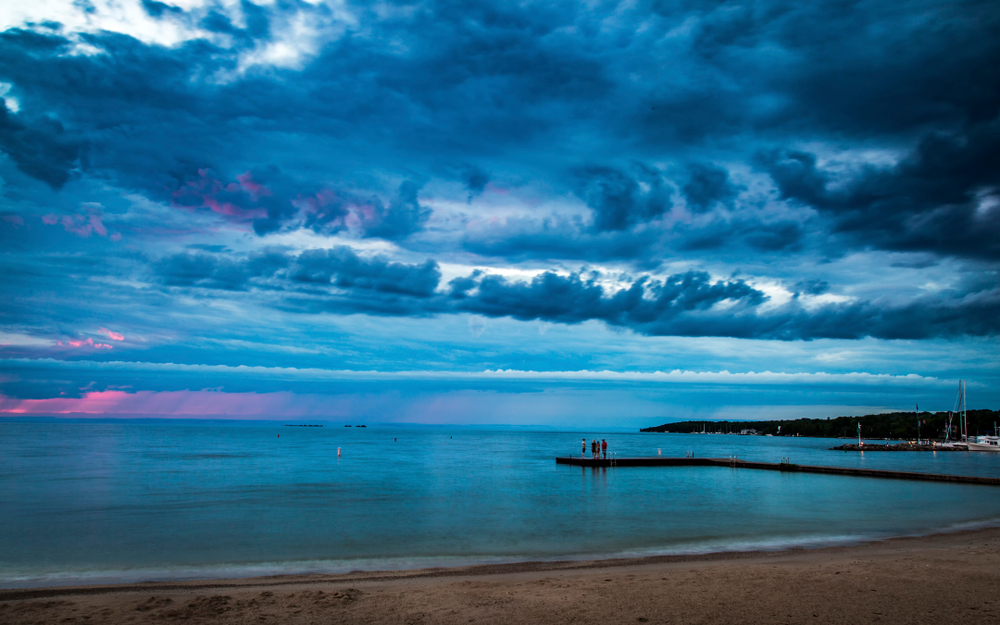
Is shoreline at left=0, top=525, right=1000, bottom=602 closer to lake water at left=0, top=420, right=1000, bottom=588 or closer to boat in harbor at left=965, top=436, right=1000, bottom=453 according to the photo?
lake water at left=0, top=420, right=1000, bottom=588

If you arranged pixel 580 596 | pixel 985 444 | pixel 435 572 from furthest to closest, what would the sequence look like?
1. pixel 985 444
2. pixel 435 572
3. pixel 580 596

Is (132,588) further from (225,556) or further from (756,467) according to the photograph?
(756,467)

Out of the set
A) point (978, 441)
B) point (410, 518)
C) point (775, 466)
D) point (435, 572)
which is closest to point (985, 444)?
point (978, 441)

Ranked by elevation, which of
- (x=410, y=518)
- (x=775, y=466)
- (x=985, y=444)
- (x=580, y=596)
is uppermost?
(x=580, y=596)

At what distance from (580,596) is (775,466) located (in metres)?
52.0

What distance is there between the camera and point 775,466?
5769 cm

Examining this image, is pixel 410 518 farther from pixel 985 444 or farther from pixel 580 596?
pixel 985 444

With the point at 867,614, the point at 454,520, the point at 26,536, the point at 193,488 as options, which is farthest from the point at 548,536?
the point at 193,488

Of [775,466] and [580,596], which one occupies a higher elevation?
A: [580,596]

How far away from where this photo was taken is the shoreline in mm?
14695

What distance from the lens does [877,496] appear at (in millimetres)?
36719

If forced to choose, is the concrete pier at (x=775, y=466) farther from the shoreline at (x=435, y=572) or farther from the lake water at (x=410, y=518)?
the shoreline at (x=435, y=572)

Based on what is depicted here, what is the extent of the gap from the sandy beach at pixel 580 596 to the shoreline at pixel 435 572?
0.23 feet

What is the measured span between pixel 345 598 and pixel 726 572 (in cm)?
930
